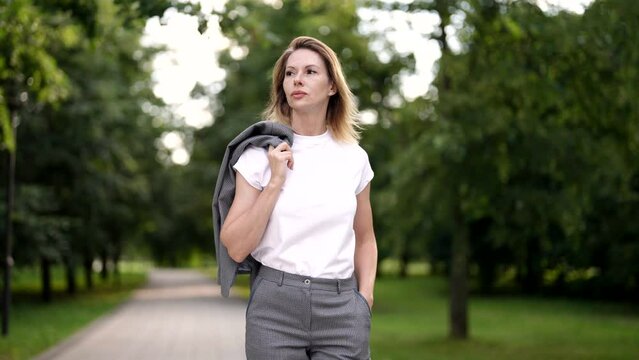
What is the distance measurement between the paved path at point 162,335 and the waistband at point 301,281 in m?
9.75

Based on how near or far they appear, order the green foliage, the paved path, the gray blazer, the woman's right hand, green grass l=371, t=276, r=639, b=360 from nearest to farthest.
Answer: the woman's right hand, the gray blazer, the green foliage, the paved path, green grass l=371, t=276, r=639, b=360

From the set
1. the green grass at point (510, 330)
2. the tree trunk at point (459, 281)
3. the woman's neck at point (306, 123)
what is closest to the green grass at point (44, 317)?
the green grass at point (510, 330)

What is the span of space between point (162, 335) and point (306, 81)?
45.9 ft

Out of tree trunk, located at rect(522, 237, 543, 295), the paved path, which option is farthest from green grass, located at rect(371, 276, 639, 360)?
the paved path

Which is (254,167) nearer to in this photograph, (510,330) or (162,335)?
(162,335)

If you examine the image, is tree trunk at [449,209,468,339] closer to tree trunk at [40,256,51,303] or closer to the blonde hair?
the blonde hair

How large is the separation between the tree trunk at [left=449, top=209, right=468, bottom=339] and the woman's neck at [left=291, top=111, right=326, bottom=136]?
12.1m

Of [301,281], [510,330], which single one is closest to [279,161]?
[301,281]

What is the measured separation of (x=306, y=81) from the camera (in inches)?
116

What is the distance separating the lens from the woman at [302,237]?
2.81m

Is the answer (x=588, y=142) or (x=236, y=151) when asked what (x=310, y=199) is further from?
(x=588, y=142)

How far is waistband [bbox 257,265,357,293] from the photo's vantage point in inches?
112

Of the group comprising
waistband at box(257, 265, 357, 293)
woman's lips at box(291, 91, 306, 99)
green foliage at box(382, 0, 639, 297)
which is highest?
green foliage at box(382, 0, 639, 297)

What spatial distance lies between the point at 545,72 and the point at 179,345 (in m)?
7.80
